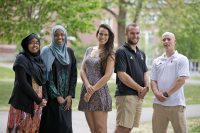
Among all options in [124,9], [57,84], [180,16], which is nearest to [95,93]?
[57,84]

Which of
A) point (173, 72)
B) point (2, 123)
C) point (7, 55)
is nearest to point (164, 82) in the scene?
point (173, 72)

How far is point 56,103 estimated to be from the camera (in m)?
6.83

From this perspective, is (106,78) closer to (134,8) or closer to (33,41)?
(33,41)

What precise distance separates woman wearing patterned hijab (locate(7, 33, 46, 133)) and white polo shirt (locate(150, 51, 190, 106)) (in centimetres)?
191

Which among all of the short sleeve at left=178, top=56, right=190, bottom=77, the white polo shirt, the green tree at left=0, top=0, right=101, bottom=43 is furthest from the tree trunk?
the short sleeve at left=178, top=56, right=190, bottom=77

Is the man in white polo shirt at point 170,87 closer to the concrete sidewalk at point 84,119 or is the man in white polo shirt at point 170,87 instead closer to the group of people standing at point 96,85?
the group of people standing at point 96,85

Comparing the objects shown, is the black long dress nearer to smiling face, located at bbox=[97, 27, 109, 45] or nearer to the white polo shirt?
smiling face, located at bbox=[97, 27, 109, 45]

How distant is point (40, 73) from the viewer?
658cm

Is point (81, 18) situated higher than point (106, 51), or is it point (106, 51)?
point (81, 18)

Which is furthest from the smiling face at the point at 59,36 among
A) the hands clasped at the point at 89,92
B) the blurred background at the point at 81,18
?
the blurred background at the point at 81,18

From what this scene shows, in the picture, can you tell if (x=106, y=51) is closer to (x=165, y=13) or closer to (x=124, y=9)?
(x=165, y=13)

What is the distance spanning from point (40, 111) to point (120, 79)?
139 centimetres

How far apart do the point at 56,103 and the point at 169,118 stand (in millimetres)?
1850

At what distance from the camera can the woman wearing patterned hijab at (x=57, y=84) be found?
6.76m
